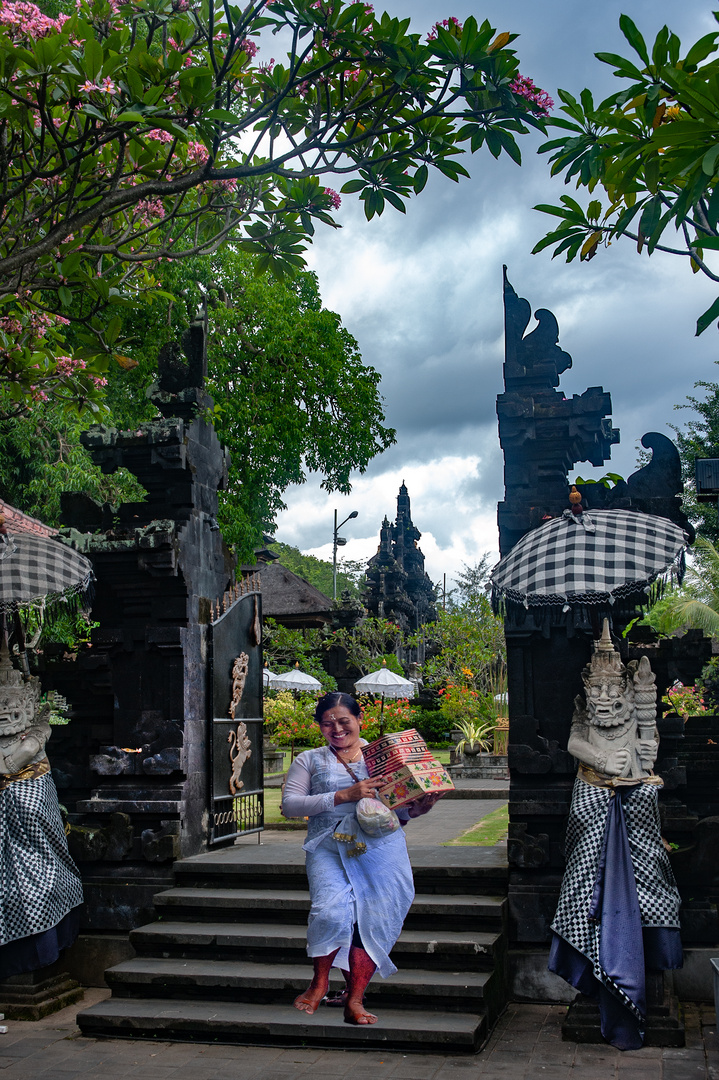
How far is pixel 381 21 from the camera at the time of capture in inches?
234

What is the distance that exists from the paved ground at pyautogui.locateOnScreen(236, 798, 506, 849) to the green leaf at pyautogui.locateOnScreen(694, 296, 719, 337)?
613 centimetres

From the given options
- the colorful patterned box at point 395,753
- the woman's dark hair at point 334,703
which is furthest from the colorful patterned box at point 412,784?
the woman's dark hair at point 334,703

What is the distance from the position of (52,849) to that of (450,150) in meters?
5.99

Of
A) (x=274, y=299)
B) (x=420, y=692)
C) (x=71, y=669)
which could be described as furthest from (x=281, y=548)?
(x=71, y=669)

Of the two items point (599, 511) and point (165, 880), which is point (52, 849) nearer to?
point (165, 880)

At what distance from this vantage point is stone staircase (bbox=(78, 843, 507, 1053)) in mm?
6539

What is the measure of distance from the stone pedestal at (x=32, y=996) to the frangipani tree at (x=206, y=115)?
4.56m

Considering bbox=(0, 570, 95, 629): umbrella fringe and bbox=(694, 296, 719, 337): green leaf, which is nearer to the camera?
bbox=(694, 296, 719, 337): green leaf

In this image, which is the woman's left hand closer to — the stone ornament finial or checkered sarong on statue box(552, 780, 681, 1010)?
checkered sarong on statue box(552, 780, 681, 1010)

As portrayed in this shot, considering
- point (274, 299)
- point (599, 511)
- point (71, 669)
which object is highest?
point (274, 299)

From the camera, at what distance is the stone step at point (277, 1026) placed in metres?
6.27

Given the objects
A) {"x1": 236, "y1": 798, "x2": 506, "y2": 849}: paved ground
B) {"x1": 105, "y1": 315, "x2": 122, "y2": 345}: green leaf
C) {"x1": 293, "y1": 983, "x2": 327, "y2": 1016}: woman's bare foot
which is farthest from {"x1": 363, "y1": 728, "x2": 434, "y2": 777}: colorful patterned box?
{"x1": 236, "y1": 798, "x2": 506, "y2": 849}: paved ground

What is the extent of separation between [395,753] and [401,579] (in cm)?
3225

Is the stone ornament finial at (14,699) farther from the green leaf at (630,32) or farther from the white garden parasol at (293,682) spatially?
the white garden parasol at (293,682)
